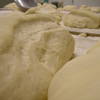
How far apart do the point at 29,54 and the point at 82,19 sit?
1.07 metres

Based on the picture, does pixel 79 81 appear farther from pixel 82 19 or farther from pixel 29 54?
pixel 82 19

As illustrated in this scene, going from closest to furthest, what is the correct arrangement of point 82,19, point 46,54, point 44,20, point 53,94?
point 53,94
point 46,54
point 44,20
point 82,19

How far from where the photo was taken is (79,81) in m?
0.51

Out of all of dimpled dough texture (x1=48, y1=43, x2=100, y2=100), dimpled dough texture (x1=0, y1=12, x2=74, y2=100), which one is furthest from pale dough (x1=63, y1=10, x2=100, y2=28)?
dimpled dough texture (x1=48, y1=43, x2=100, y2=100)

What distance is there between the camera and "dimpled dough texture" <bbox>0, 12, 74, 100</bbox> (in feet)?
1.88

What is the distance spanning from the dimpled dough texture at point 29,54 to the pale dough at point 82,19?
2.49 ft

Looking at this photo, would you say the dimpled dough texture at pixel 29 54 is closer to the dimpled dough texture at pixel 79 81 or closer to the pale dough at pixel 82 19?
the dimpled dough texture at pixel 79 81

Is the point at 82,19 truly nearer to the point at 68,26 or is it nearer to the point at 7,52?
the point at 68,26

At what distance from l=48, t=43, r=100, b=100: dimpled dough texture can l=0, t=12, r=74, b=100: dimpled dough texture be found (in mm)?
66

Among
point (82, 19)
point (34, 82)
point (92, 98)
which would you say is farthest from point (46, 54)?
point (82, 19)

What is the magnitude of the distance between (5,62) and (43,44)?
0.22 meters

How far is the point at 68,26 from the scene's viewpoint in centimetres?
172

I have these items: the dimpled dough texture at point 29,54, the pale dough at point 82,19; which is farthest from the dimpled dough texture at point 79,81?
the pale dough at point 82,19

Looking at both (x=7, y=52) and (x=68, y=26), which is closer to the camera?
(x=7, y=52)
